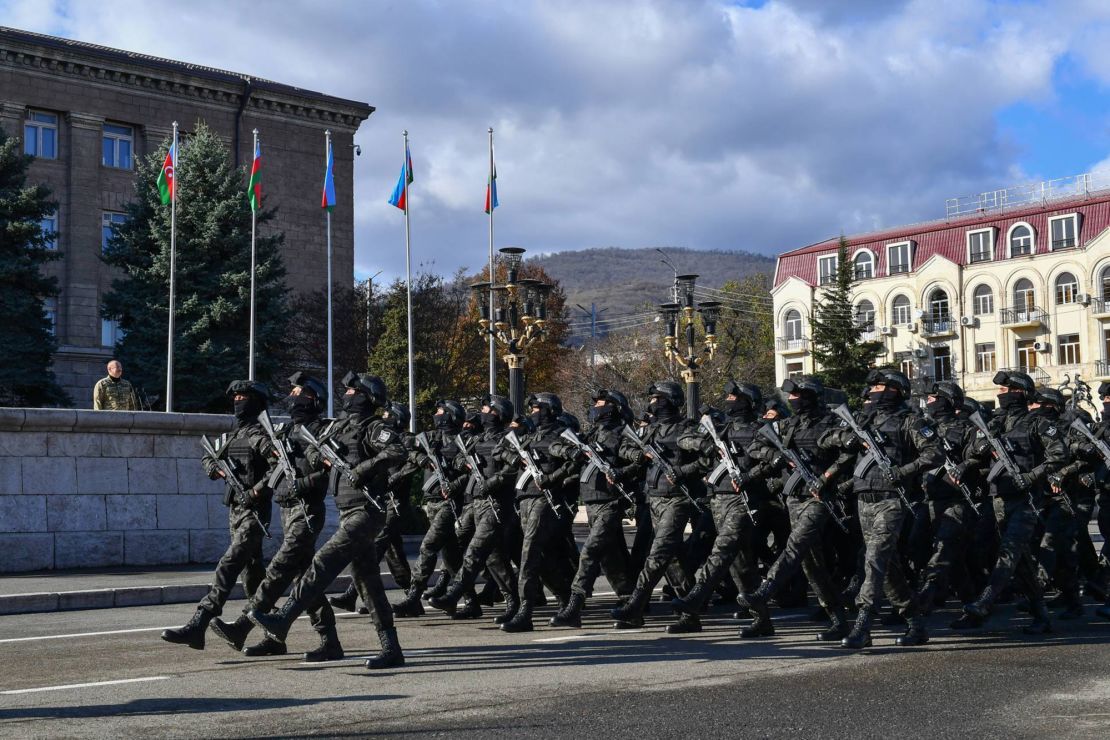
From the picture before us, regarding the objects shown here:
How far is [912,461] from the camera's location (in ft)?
32.2

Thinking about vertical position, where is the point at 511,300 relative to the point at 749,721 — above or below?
above

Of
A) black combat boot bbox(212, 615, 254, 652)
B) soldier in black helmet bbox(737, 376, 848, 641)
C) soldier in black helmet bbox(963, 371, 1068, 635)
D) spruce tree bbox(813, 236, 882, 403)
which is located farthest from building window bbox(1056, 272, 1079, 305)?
black combat boot bbox(212, 615, 254, 652)

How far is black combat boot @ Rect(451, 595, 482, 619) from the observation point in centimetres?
1195

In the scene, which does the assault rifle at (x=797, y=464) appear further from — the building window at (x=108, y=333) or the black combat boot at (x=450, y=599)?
the building window at (x=108, y=333)

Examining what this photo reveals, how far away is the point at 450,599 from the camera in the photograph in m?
11.5

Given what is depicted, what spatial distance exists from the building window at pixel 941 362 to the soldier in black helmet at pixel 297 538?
58.7m

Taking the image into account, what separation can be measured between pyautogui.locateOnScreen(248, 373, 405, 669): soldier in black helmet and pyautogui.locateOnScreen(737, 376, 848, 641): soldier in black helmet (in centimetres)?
298

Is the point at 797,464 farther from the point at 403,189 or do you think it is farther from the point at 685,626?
the point at 403,189

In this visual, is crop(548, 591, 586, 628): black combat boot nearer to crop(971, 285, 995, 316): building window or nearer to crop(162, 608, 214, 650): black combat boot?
crop(162, 608, 214, 650): black combat boot

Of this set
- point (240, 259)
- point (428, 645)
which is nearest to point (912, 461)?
point (428, 645)

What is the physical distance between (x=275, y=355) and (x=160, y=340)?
2.95 metres

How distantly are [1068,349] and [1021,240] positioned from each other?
18.4 feet

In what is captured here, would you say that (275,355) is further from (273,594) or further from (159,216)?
(273,594)

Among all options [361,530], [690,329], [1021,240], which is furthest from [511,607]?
[1021,240]
